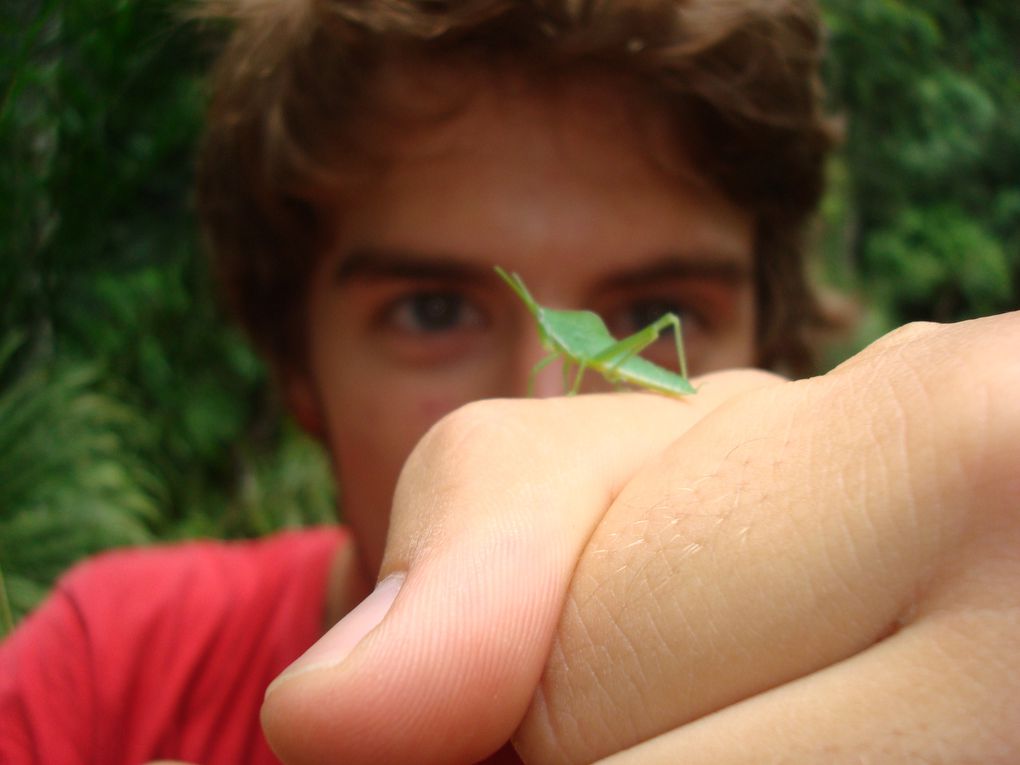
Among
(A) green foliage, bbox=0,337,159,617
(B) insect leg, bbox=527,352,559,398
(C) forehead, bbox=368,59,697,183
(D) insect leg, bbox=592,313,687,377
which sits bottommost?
(A) green foliage, bbox=0,337,159,617

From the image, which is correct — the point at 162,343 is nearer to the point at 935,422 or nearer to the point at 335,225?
the point at 335,225

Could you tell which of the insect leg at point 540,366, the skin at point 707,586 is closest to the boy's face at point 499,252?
the insect leg at point 540,366

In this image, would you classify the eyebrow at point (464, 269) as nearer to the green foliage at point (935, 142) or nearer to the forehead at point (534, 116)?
the forehead at point (534, 116)

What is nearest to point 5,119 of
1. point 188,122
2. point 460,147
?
point 460,147

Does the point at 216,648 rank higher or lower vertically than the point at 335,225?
lower

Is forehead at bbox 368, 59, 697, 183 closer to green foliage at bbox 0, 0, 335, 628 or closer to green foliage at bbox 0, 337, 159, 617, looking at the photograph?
green foliage at bbox 0, 0, 335, 628

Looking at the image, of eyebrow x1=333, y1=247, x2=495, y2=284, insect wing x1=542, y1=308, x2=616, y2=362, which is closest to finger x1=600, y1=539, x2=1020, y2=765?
insect wing x1=542, y1=308, x2=616, y2=362
